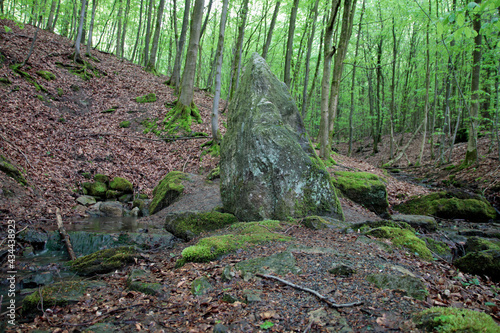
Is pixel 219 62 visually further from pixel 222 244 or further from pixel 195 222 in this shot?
pixel 222 244

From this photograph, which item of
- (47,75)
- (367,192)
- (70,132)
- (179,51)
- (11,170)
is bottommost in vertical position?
(11,170)

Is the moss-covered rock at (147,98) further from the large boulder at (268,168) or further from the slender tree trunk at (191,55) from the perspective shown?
the large boulder at (268,168)

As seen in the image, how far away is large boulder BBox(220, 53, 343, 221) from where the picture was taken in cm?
609

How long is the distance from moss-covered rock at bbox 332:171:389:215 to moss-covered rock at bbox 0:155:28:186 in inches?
367

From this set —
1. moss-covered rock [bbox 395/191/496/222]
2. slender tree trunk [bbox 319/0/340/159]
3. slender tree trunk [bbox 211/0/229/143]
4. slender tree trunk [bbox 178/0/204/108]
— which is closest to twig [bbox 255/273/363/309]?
moss-covered rock [bbox 395/191/496/222]

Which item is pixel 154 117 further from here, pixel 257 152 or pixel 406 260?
pixel 406 260

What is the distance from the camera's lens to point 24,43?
15.4 metres

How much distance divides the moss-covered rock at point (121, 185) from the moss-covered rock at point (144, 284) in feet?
23.9

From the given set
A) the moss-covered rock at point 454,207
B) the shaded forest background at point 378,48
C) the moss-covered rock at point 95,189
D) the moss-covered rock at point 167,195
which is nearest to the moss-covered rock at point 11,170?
the moss-covered rock at point 95,189

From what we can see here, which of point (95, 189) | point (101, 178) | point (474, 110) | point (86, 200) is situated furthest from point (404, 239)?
point (474, 110)

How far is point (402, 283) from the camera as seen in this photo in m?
2.84

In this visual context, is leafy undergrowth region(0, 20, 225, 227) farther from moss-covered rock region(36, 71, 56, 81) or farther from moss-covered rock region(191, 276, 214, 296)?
moss-covered rock region(191, 276, 214, 296)

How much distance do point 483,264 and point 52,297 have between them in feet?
18.4

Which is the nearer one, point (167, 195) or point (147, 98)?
point (167, 195)
